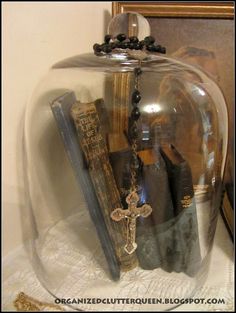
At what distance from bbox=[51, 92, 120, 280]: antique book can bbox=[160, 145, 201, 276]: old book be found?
112mm

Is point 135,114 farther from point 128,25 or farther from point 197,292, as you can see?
point 197,292

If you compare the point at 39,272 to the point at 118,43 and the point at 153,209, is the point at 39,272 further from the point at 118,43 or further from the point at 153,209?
the point at 118,43

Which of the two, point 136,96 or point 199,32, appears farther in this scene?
point 199,32

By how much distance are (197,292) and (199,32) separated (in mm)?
565

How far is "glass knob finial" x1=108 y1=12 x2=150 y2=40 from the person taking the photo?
1.66ft

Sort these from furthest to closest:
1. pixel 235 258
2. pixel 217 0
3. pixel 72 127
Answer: pixel 217 0 < pixel 235 258 < pixel 72 127

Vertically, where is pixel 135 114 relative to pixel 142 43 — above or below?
below

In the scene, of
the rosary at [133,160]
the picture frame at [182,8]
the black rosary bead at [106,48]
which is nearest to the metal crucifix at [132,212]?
the rosary at [133,160]

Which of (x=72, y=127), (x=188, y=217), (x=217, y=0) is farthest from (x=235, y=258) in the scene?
(x=217, y=0)

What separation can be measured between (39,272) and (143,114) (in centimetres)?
32

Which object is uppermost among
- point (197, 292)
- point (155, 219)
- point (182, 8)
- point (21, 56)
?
point (182, 8)

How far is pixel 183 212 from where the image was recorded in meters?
0.52

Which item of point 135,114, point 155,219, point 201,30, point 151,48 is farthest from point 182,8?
point 155,219

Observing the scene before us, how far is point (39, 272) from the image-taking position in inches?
21.6
